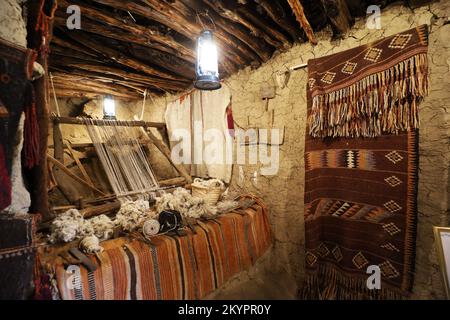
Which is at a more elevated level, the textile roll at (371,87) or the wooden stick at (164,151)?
the textile roll at (371,87)

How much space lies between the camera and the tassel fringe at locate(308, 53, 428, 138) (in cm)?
148

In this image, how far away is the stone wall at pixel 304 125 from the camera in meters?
1.46

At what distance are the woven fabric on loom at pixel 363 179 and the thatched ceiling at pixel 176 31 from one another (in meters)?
0.40

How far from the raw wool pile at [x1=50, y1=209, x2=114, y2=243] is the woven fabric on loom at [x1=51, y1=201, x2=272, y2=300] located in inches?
4.3

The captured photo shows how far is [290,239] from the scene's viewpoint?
2336 millimetres

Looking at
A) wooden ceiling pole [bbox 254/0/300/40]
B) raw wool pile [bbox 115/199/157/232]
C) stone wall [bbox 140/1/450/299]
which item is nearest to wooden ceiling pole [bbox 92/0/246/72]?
wooden ceiling pole [bbox 254/0/300/40]

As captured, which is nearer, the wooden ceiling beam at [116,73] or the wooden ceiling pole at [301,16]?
the wooden ceiling pole at [301,16]

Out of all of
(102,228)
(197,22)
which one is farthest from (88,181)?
(197,22)

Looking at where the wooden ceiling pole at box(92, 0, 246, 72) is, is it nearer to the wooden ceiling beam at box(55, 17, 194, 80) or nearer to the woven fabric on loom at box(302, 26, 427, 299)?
the wooden ceiling beam at box(55, 17, 194, 80)

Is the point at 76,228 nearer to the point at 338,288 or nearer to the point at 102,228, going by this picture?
the point at 102,228

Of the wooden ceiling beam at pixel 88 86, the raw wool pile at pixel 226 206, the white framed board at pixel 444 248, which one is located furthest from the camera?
the wooden ceiling beam at pixel 88 86

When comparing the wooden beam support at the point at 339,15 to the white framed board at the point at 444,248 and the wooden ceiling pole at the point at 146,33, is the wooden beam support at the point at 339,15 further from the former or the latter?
the white framed board at the point at 444,248

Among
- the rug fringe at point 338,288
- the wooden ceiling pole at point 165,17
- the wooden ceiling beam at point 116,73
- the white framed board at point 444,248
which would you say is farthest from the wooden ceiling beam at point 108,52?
the white framed board at point 444,248
